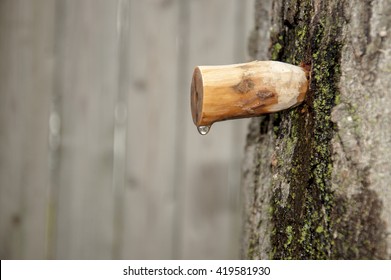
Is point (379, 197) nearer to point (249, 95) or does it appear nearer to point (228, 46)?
point (249, 95)

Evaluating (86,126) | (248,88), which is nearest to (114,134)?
(86,126)

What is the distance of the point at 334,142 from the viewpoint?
41 centimetres

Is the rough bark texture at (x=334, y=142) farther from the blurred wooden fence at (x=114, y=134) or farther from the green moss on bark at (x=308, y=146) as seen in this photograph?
the blurred wooden fence at (x=114, y=134)

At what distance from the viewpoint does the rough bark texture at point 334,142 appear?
379 millimetres

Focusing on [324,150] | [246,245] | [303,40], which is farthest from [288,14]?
[246,245]

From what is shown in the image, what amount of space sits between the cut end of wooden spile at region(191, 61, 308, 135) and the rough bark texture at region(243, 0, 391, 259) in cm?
2

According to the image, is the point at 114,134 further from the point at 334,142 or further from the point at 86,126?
the point at 334,142

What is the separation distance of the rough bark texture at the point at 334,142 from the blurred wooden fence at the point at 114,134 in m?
0.64

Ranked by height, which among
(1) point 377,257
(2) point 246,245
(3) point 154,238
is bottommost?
(3) point 154,238

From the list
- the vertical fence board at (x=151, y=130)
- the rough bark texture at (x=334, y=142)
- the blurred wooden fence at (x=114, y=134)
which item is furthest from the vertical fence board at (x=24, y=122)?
the rough bark texture at (x=334, y=142)

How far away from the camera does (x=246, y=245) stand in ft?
2.05

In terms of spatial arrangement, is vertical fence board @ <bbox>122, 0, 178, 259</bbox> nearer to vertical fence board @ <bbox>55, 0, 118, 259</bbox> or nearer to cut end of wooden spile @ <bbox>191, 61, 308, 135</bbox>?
vertical fence board @ <bbox>55, 0, 118, 259</bbox>

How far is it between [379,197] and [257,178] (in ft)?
0.69

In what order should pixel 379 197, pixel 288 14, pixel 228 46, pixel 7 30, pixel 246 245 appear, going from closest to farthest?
1. pixel 379 197
2. pixel 288 14
3. pixel 246 245
4. pixel 228 46
5. pixel 7 30
